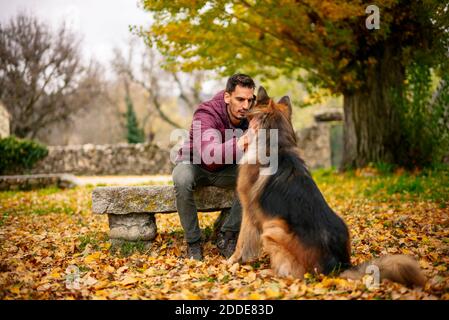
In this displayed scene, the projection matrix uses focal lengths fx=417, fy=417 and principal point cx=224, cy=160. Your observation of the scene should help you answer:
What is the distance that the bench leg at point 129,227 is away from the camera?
525 centimetres

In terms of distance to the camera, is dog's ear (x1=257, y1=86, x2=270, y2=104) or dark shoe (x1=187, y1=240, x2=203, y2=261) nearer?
dog's ear (x1=257, y1=86, x2=270, y2=104)

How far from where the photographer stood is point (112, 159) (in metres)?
20.4

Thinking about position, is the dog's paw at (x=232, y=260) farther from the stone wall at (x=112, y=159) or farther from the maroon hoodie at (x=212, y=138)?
the stone wall at (x=112, y=159)

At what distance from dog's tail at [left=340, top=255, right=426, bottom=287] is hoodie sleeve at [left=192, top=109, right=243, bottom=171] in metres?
1.64

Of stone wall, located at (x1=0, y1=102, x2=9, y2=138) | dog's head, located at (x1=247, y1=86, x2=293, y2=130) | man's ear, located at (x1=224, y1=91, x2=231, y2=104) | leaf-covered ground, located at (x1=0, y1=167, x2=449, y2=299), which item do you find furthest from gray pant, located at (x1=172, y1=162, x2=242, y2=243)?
stone wall, located at (x1=0, y1=102, x2=9, y2=138)

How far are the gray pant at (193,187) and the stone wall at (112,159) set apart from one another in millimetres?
15475

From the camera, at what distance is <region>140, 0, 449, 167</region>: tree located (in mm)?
9023

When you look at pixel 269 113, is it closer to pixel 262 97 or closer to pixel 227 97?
pixel 262 97

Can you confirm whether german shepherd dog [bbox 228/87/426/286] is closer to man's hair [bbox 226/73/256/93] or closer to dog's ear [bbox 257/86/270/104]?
dog's ear [bbox 257/86/270/104]

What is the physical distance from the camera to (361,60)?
1090cm

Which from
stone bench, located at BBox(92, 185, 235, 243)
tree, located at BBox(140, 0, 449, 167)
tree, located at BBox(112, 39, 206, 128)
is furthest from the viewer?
tree, located at BBox(112, 39, 206, 128)

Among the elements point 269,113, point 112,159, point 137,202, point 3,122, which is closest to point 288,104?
point 269,113

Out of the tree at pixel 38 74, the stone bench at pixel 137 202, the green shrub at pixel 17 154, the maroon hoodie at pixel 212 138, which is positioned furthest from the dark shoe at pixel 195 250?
the tree at pixel 38 74

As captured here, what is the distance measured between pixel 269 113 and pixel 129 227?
2.43 meters
